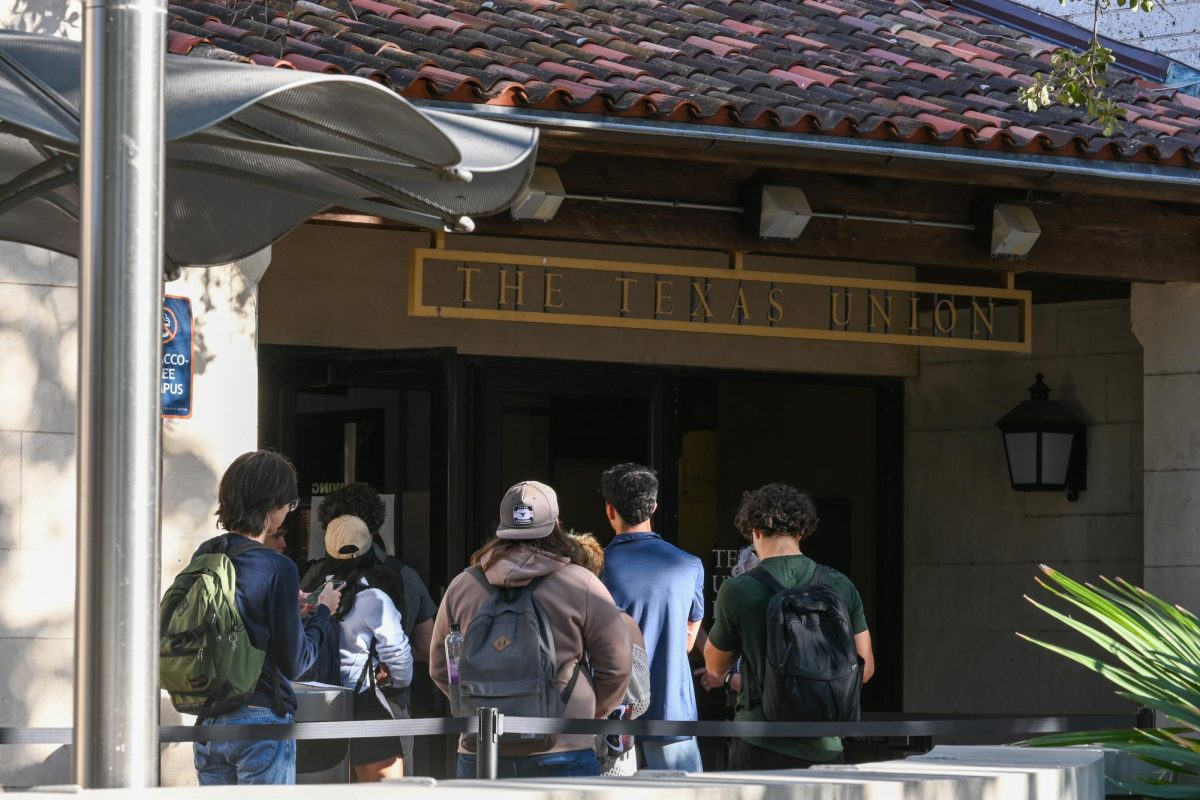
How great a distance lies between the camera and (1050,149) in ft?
25.9

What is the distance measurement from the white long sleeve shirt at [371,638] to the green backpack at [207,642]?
4.42 ft

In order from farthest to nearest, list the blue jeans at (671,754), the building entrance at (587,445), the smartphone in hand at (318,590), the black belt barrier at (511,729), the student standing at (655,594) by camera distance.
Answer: the building entrance at (587,445), the smartphone in hand at (318,590), the student standing at (655,594), the blue jeans at (671,754), the black belt barrier at (511,729)

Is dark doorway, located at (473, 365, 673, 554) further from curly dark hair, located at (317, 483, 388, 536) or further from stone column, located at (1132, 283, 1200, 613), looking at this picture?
stone column, located at (1132, 283, 1200, 613)

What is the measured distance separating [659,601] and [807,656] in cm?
63

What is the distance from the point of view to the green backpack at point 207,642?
512 cm

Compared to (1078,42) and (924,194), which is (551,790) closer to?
(924,194)

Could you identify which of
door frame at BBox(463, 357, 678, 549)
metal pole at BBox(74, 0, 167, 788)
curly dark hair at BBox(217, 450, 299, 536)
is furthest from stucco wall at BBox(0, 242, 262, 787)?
metal pole at BBox(74, 0, 167, 788)

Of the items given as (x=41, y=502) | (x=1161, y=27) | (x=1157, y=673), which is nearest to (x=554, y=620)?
(x=1157, y=673)

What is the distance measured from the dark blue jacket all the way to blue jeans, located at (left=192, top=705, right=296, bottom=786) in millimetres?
39

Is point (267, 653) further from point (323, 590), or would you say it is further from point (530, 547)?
point (323, 590)

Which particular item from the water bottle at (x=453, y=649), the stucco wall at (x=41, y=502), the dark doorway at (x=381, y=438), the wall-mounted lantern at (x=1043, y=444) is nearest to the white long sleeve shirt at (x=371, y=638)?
the stucco wall at (x=41, y=502)

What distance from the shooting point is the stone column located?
895cm

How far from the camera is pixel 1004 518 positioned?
36.1ft

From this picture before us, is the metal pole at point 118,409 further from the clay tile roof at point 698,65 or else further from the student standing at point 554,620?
the clay tile roof at point 698,65
